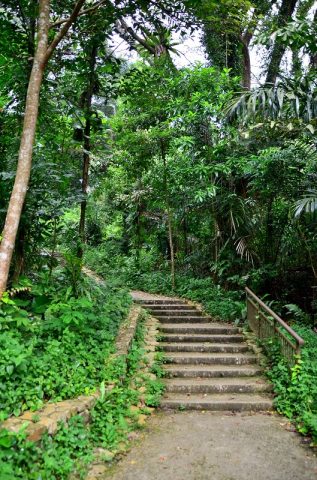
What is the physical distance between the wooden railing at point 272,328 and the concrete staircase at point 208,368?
43 centimetres

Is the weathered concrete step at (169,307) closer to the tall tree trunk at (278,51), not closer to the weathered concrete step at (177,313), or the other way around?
the weathered concrete step at (177,313)

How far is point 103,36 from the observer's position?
5.69m

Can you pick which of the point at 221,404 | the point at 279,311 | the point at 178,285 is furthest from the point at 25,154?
the point at 178,285

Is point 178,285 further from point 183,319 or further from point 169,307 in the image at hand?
point 183,319

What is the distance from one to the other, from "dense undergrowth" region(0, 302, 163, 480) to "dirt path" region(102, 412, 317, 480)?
0.25 meters

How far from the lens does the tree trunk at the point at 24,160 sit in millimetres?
3746

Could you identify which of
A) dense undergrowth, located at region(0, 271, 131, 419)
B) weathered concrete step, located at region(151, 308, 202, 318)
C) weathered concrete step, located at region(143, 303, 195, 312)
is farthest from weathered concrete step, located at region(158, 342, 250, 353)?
weathered concrete step, located at region(143, 303, 195, 312)

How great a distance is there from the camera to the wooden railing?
530 centimetres

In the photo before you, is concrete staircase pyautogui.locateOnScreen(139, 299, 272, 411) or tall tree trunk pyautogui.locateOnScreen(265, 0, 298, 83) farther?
tall tree trunk pyautogui.locateOnScreen(265, 0, 298, 83)

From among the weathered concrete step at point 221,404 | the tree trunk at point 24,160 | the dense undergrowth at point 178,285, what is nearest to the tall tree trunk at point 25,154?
the tree trunk at point 24,160

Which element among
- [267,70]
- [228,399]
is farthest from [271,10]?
[228,399]

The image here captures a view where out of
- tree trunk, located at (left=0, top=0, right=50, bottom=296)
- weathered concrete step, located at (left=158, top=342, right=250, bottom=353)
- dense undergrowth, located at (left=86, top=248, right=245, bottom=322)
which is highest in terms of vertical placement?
tree trunk, located at (left=0, top=0, right=50, bottom=296)

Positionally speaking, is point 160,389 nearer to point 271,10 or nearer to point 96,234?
point 271,10

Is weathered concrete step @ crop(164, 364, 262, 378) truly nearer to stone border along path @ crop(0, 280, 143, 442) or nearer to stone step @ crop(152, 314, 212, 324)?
stone border along path @ crop(0, 280, 143, 442)
